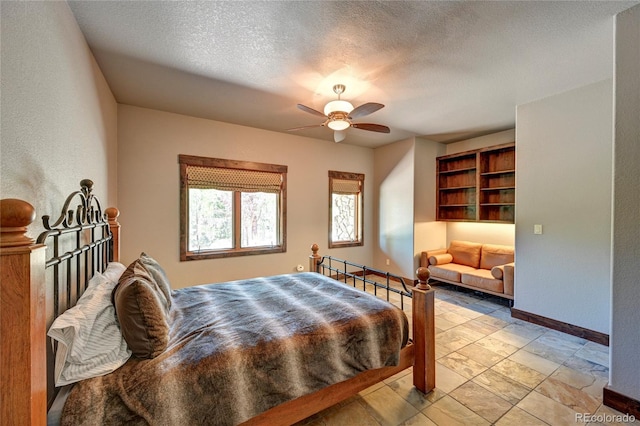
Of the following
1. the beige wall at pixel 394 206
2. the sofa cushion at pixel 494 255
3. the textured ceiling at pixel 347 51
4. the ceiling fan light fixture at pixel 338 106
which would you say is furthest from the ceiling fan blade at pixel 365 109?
the sofa cushion at pixel 494 255

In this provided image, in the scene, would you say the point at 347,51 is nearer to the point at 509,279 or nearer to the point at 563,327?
the point at 509,279

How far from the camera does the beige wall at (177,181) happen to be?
11.6 feet

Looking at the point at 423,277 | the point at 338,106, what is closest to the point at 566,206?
the point at 423,277

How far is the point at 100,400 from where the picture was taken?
3.72 feet

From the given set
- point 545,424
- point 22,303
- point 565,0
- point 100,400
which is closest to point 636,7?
point 565,0

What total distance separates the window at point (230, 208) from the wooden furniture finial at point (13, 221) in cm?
328

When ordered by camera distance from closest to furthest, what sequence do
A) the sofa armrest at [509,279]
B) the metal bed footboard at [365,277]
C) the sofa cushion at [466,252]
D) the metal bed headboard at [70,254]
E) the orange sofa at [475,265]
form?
the metal bed headboard at [70,254] < the metal bed footboard at [365,277] < the sofa armrest at [509,279] < the orange sofa at [475,265] < the sofa cushion at [466,252]

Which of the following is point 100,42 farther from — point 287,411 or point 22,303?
point 287,411

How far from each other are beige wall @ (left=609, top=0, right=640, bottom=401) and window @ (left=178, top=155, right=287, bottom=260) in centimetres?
391

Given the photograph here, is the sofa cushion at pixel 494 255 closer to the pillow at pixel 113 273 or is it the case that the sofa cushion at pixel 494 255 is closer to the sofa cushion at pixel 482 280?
the sofa cushion at pixel 482 280

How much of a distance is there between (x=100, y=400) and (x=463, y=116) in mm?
4647

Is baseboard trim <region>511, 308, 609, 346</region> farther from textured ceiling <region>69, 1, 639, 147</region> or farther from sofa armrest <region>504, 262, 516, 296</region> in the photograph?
textured ceiling <region>69, 1, 639, 147</region>

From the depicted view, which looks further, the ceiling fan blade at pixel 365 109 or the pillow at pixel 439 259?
the pillow at pixel 439 259

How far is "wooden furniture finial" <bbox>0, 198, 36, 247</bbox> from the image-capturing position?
2.40 ft
